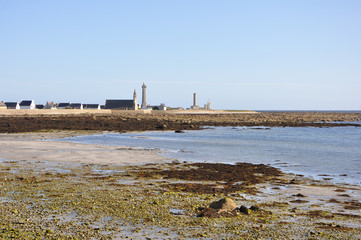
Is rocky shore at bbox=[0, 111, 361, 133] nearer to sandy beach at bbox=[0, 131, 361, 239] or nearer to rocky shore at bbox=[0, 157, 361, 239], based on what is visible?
sandy beach at bbox=[0, 131, 361, 239]

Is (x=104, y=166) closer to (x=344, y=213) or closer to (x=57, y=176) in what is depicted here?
(x=57, y=176)

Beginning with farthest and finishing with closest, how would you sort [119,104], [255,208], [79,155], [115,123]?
[119,104] → [115,123] → [79,155] → [255,208]

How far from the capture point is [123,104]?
15300 centimetres

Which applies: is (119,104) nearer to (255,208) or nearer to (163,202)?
(163,202)

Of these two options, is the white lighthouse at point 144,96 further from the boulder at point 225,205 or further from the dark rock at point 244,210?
the dark rock at point 244,210

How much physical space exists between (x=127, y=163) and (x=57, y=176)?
4.98m

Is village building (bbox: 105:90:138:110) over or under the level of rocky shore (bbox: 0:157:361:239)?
over

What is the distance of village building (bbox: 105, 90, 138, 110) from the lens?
145125 mm

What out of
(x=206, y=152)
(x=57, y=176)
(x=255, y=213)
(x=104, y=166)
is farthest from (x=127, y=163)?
(x=255, y=213)

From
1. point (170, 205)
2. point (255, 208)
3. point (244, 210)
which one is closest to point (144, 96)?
point (170, 205)

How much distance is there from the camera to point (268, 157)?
25188 mm

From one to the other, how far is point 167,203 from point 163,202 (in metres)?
0.15

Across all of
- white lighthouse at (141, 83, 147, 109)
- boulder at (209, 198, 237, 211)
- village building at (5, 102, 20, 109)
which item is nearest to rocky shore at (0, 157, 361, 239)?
boulder at (209, 198, 237, 211)

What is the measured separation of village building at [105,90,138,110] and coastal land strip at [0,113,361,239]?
126080 mm
